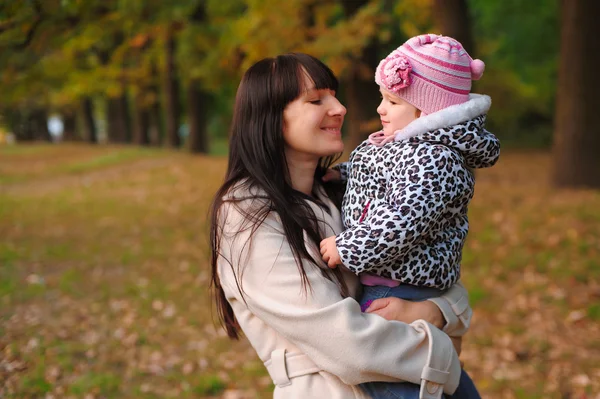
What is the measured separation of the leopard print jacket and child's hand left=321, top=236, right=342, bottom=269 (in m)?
0.04

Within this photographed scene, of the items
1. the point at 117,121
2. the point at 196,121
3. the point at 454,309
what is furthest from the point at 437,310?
the point at 117,121

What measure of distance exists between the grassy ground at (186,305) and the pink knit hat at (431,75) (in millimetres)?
3348

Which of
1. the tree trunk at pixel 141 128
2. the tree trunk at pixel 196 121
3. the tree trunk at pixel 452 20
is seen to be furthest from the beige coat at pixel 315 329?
the tree trunk at pixel 141 128

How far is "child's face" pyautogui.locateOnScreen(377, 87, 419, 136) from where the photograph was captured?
Answer: 7.29 ft

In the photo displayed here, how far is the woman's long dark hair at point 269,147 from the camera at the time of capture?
2.19m

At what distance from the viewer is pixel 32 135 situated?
45.7 meters

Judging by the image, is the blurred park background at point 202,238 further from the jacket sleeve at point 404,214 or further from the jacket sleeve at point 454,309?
the jacket sleeve at point 404,214

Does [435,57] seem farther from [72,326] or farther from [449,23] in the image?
[449,23]

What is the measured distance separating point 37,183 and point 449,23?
47.1ft

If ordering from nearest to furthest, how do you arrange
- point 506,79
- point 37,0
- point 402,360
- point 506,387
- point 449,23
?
1. point 402,360
2. point 37,0
3. point 506,387
4. point 449,23
5. point 506,79

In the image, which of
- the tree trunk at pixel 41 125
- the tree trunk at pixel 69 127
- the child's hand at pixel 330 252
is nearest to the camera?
the child's hand at pixel 330 252

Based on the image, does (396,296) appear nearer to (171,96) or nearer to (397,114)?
(397,114)

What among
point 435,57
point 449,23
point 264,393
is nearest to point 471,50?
point 449,23

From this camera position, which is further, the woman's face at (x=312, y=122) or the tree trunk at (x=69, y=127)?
the tree trunk at (x=69, y=127)
